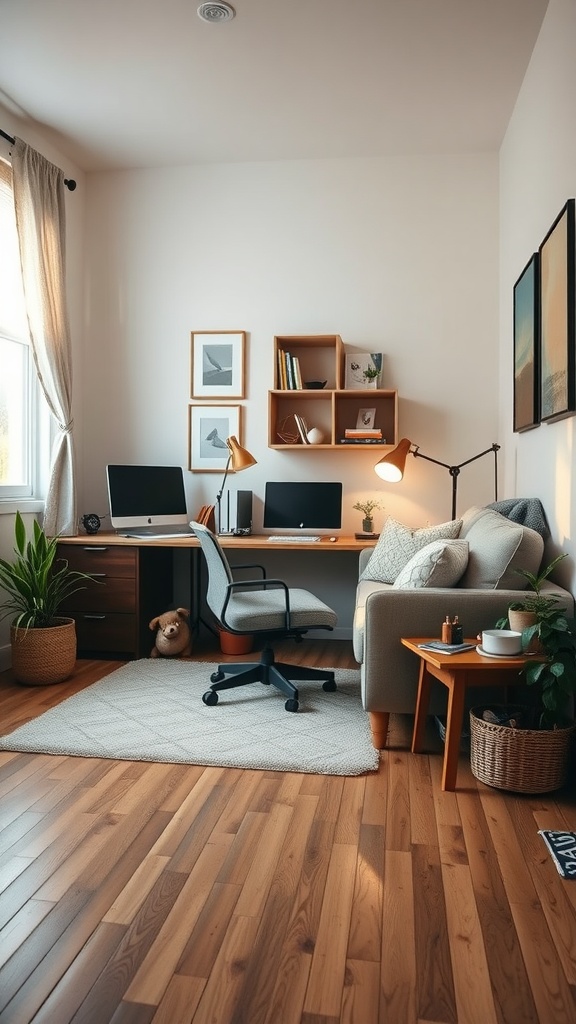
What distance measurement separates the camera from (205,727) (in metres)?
3.09

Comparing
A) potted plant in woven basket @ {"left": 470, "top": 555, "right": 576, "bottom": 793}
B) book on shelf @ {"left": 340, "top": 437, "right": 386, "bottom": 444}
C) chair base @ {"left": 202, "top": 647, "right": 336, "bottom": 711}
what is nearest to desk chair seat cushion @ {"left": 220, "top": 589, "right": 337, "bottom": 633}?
chair base @ {"left": 202, "top": 647, "right": 336, "bottom": 711}

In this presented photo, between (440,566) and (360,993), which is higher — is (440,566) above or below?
above

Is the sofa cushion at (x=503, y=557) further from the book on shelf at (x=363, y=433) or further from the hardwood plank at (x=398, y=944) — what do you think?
the book on shelf at (x=363, y=433)

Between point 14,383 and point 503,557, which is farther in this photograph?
point 14,383

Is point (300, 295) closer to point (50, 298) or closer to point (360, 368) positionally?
point (360, 368)

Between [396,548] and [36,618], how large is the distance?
6.14 feet

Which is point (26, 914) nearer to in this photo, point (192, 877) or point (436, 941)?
point (192, 877)

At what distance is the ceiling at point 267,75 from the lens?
3273 millimetres

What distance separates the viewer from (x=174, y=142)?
15.0ft

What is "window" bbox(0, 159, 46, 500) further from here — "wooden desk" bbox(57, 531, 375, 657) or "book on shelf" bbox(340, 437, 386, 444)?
"book on shelf" bbox(340, 437, 386, 444)

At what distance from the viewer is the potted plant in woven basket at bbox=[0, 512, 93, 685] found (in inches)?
148

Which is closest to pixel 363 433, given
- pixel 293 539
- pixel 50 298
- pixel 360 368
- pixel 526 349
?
pixel 360 368

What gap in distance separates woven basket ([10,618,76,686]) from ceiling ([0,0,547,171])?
9.07 feet

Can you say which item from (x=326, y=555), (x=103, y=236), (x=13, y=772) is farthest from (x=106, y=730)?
(x=103, y=236)
